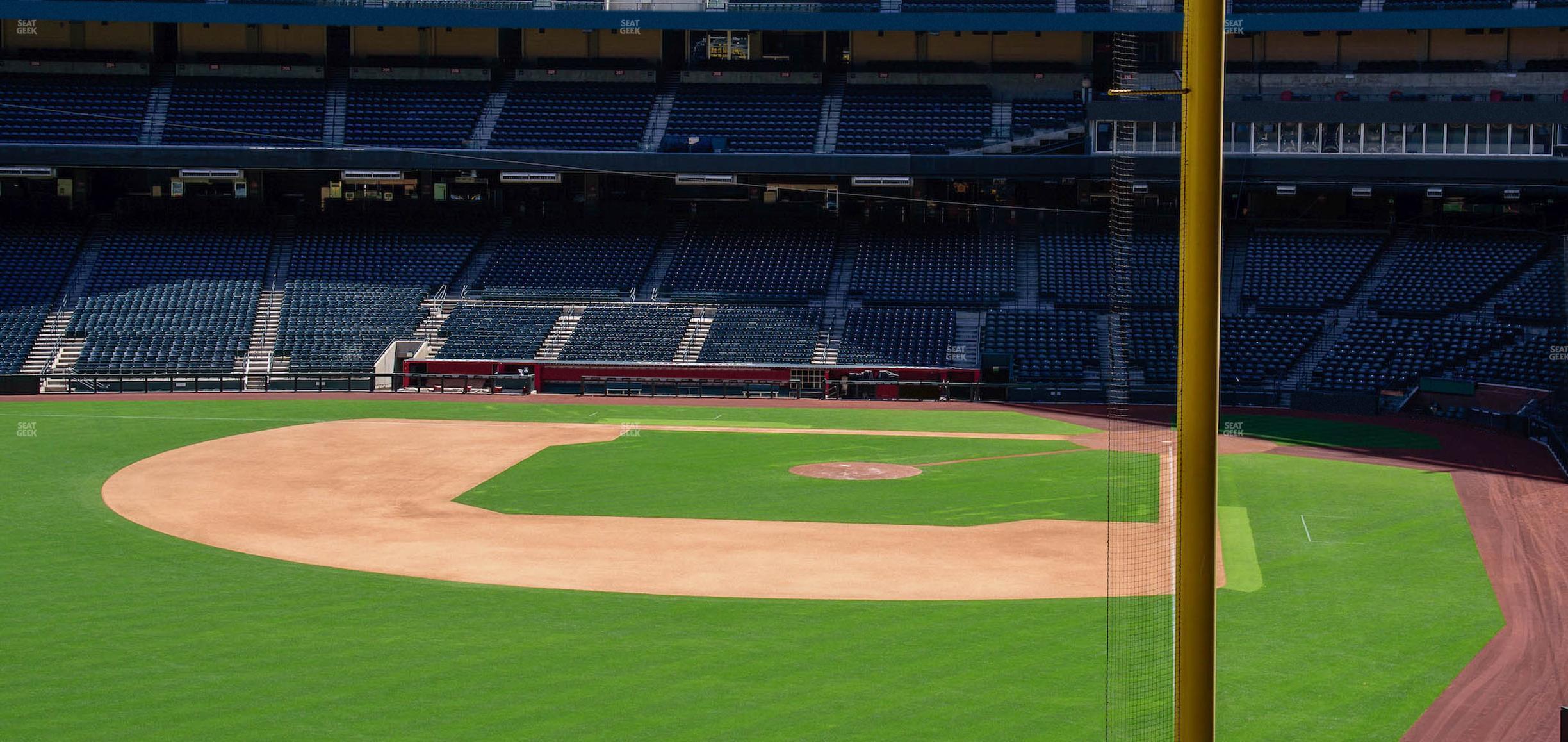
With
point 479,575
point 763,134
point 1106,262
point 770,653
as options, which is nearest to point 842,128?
point 763,134

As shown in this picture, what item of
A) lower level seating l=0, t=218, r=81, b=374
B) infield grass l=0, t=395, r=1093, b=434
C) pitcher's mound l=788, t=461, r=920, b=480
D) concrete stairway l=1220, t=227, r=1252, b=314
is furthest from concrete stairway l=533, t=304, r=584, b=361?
concrete stairway l=1220, t=227, r=1252, b=314

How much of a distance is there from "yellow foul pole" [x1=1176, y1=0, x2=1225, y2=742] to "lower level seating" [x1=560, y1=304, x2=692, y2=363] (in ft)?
150

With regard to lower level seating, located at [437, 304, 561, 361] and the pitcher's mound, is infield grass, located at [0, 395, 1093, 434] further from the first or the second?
the pitcher's mound

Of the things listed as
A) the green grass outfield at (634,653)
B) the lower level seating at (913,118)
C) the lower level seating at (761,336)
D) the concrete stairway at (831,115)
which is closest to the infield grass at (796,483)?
the green grass outfield at (634,653)

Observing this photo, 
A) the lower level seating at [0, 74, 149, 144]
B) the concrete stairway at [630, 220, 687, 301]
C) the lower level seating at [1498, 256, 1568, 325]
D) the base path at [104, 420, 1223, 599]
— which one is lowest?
the base path at [104, 420, 1223, 599]

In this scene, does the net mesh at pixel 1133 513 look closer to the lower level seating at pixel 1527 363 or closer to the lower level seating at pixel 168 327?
the lower level seating at pixel 1527 363

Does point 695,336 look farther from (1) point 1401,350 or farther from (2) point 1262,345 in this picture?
(1) point 1401,350

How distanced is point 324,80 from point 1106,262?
122ft

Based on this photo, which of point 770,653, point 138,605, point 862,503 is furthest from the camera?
point 862,503

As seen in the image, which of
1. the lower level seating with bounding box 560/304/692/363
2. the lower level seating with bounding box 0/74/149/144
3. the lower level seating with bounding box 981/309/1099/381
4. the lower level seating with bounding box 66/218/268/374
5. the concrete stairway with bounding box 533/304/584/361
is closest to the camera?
the lower level seating with bounding box 981/309/1099/381

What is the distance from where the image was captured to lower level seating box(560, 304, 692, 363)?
5388 centimetres

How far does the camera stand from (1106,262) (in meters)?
58.8

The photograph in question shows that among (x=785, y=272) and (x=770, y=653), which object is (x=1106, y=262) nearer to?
(x=785, y=272)

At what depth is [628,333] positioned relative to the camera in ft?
182
